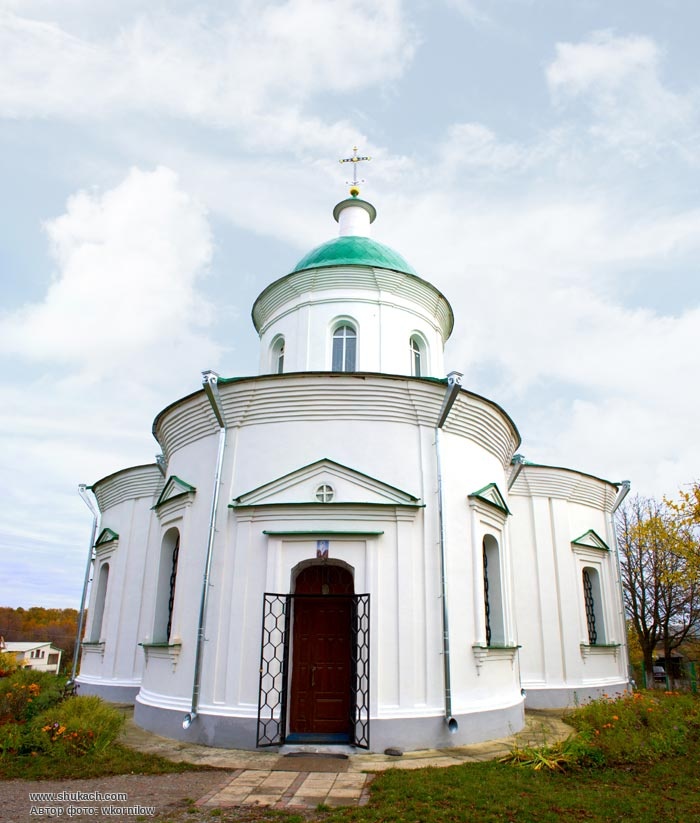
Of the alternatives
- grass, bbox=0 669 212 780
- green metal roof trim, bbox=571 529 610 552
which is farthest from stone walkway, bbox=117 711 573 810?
green metal roof trim, bbox=571 529 610 552

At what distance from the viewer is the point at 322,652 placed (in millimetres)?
9312

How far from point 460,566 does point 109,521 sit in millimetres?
10891

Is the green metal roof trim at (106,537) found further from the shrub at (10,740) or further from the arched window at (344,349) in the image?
the arched window at (344,349)

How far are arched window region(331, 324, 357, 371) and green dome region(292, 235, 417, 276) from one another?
1.57 meters

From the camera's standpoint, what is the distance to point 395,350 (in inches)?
530

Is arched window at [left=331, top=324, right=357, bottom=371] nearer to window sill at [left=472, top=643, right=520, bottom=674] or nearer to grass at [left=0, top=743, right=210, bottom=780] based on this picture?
window sill at [left=472, top=643, right=520, bottom=674]

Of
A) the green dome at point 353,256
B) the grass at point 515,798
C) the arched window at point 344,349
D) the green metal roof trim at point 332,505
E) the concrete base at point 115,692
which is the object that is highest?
the green dome at point 353,256

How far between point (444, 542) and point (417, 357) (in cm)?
564

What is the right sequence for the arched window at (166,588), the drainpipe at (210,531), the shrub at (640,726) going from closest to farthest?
the shrub at (640,726) → the drainpipe at (210,531) → the arched window at (166,588)

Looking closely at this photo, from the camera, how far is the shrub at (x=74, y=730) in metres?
8.09

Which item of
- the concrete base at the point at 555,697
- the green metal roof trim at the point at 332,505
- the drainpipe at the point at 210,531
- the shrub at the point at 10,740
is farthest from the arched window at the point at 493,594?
the shrub at the point at 10,740

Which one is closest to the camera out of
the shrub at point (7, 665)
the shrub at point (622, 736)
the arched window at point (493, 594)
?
the shrub at point (622, 736)

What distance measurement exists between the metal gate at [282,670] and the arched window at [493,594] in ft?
9.28

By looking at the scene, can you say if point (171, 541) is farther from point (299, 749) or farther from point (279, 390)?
point (299, 749)
